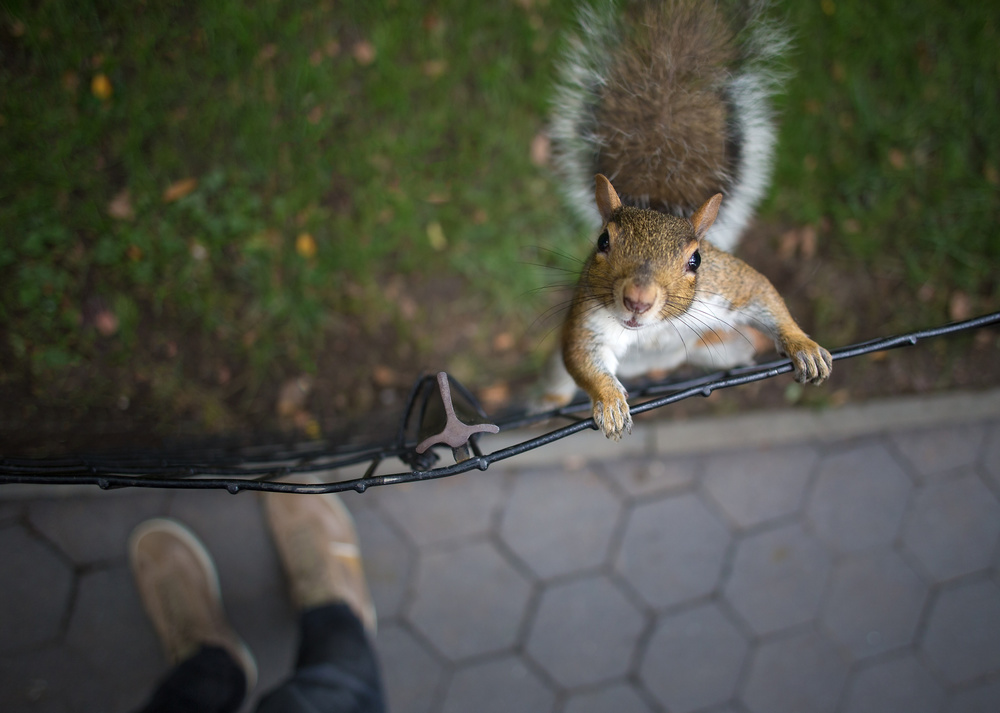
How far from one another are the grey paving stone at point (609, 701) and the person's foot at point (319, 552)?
0.87 m

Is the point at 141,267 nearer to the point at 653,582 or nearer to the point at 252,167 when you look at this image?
the point at 252,167

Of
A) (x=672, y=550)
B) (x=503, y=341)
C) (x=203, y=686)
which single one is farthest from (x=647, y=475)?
(x=203, y=686)

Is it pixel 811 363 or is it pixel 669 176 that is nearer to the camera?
pixel 811 363

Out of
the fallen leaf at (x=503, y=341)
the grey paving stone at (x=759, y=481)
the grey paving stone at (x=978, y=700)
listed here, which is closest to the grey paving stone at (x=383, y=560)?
the fallen leaf at (x=503, y=341)

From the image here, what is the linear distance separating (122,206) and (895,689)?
12.4 feet

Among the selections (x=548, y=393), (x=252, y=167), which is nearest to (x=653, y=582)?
(x=548, y=393)

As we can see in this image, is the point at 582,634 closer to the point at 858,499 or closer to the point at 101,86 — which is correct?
the point at 858,499

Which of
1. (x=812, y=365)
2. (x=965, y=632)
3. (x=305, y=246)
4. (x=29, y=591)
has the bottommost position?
(x=965, y=632)

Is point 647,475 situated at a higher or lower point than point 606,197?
lower

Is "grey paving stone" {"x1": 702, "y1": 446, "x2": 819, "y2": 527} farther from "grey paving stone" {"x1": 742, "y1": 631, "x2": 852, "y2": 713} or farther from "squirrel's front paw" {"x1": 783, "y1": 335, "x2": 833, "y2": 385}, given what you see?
"squirrel's front paw" {"x1": 783, "y1": 335, "x2": 833, "y2": 385}

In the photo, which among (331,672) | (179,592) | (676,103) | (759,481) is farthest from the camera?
(759,481)

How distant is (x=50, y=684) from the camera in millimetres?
2254

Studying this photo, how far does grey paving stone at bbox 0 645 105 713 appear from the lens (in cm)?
Result: 224

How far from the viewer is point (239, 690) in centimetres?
218
